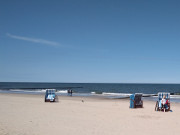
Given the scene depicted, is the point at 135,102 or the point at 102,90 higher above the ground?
the point at 135,102

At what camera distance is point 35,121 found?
29.2 feet

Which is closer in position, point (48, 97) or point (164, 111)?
point (164, 111)

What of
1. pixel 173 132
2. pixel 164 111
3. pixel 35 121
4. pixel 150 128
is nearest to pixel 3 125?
pixel 35 121

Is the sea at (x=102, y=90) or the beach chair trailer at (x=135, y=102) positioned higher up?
the beach chair trailer at (x=135, y=102)

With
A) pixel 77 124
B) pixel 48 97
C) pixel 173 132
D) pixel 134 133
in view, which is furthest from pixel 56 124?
pixel 48 97

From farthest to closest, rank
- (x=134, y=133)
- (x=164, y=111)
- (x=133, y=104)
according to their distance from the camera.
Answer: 1. (x=133, y=104)
2. (x=164, y=111)
3. (x=134, y=133)

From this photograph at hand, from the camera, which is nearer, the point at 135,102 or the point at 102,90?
the point at 135,102

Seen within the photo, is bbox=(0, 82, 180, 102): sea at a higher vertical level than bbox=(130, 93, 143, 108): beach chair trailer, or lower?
lower

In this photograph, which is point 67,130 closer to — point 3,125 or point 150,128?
point 3,125

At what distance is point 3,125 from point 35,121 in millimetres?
1344

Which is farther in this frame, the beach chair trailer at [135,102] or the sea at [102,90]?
the sea at [102,90]

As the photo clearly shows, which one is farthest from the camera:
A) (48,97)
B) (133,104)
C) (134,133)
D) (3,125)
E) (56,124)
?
(48,97)

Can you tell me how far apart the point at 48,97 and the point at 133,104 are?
7072 millimetres

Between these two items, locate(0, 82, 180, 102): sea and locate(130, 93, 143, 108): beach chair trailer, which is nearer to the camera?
locate(130, 93, 143, 108): beach chair trailer
